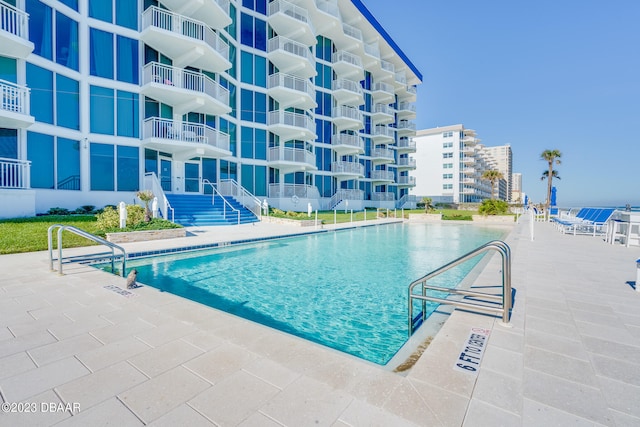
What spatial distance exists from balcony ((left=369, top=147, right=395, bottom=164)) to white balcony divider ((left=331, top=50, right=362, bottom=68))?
9.45 m

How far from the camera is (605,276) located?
5.49 metres

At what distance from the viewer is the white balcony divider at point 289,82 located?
68.9ft

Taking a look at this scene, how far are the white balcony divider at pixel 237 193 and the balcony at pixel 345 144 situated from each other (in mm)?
11715

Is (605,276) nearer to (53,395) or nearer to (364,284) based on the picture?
(364,284)

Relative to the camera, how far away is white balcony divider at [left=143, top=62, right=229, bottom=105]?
14680 mm

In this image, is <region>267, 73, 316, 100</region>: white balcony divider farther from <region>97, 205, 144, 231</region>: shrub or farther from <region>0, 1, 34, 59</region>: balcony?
<region>97, 205, 144, 231</region>: shrub

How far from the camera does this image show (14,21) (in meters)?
11.0

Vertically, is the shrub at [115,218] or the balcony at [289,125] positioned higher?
the balcony at [289,125]

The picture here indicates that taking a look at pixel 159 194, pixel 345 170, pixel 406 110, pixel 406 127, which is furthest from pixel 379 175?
pixel 159 194

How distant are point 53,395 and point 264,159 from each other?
20.3 meters

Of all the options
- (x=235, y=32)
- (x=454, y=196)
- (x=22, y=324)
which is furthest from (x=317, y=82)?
(x=454, y=196)

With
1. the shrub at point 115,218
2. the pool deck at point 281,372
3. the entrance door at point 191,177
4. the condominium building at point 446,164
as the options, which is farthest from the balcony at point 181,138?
the condominium building at point 446,164

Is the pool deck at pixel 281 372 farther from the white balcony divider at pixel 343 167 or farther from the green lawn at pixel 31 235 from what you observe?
the white balcony divider at pixel 343 167

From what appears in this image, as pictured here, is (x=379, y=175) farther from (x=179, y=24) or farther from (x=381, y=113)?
(x=179, y=24)
